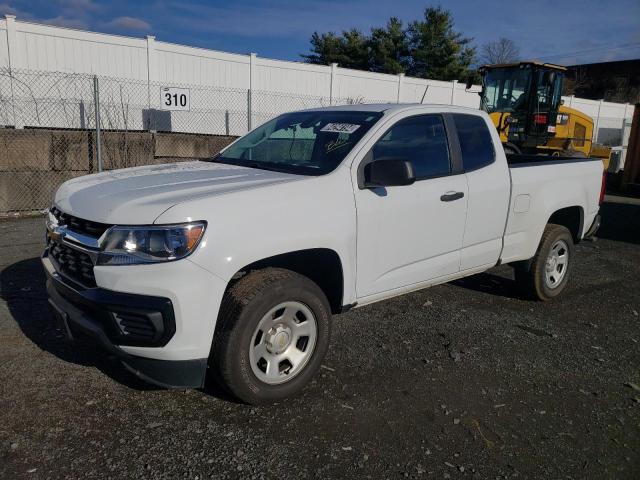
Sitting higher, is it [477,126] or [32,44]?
[32,44]

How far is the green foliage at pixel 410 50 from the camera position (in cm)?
3844

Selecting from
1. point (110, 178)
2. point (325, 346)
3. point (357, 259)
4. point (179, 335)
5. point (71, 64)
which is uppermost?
point (71, 64)

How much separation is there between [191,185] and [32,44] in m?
10.9

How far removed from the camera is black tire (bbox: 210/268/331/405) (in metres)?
2.97

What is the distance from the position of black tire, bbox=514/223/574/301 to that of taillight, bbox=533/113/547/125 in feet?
26.3

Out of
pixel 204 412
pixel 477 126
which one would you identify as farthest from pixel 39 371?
pixel 477 126

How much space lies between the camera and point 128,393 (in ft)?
11.0

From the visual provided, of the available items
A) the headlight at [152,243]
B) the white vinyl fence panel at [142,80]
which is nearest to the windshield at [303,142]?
the headlight at [152,243]

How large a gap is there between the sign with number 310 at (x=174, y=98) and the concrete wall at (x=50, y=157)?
0.67 m

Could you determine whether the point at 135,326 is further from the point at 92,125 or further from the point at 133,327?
the point at 92,125

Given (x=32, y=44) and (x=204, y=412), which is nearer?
(x=204, y=412)

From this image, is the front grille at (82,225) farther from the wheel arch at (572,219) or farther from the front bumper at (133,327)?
the wheel arch at (572,219)

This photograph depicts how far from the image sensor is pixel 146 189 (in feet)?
10.5

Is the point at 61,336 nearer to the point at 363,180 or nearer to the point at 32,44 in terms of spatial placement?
the point at 363,180
